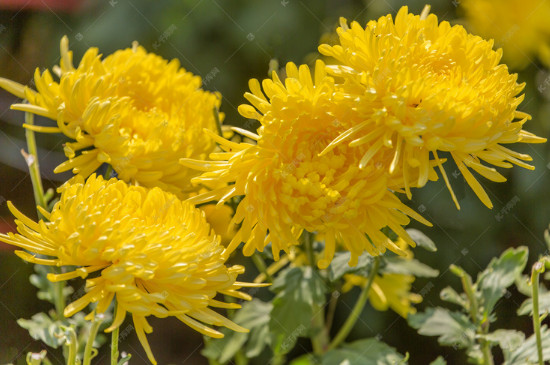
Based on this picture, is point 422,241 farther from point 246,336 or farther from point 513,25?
point 513,25

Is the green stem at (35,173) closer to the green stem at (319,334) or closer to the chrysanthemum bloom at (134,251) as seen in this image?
the chrysanthemum bloom at (134,251)

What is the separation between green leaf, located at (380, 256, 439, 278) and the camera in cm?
116

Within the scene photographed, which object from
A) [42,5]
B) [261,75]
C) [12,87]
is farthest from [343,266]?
[42,5]

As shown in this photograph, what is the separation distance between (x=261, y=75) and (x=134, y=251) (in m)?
1.22

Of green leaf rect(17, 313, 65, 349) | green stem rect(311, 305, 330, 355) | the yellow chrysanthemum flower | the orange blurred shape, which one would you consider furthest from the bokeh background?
green leaf rect(17, 313, 65, 349)

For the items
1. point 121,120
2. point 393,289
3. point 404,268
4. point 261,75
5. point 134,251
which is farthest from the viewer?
point 261,75

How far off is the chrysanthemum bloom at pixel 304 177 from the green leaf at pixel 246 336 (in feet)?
1.24

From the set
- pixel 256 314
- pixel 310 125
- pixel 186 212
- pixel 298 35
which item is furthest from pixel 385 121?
pixel 298 35

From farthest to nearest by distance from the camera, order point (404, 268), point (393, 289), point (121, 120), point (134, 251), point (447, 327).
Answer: point (393, 289) < point (404, 268) < point (447, 327) < point (121, 120) < point (134, 251)

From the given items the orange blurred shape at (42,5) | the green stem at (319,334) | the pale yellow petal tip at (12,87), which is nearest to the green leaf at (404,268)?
the green stem at (319,334)

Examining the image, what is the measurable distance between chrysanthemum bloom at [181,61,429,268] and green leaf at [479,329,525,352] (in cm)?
27

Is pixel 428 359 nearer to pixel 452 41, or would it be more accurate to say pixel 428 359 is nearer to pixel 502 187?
pixel 502 187

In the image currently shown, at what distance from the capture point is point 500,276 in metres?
1.10

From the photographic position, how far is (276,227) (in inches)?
32.8
